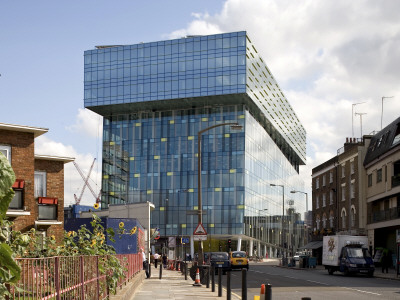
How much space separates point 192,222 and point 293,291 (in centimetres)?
7959

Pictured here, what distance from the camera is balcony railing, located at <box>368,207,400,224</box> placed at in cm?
5262

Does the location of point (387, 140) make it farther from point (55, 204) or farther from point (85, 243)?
point (85, 243)

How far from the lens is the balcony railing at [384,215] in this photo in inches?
2072

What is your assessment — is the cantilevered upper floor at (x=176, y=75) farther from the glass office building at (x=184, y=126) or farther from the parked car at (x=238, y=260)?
the parked car at (x=238, y=260)

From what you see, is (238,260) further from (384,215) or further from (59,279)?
(59,279)

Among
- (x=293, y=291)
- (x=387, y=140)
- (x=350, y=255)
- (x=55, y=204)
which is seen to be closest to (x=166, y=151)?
(x=387, y=140)

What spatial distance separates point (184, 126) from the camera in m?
106

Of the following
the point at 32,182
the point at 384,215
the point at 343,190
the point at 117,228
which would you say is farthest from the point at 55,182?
the point at 343,190

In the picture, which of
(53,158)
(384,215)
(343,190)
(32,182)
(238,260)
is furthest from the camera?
(343,190)

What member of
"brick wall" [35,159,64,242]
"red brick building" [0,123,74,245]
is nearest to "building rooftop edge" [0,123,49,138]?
"red brick building" [0,123,74,245]

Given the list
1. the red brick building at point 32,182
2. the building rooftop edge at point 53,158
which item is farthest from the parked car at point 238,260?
the building rooftop edge at point 53,158

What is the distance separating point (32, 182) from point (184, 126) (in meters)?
76.0

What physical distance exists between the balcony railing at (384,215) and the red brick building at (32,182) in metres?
29.5

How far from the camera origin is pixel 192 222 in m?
105
